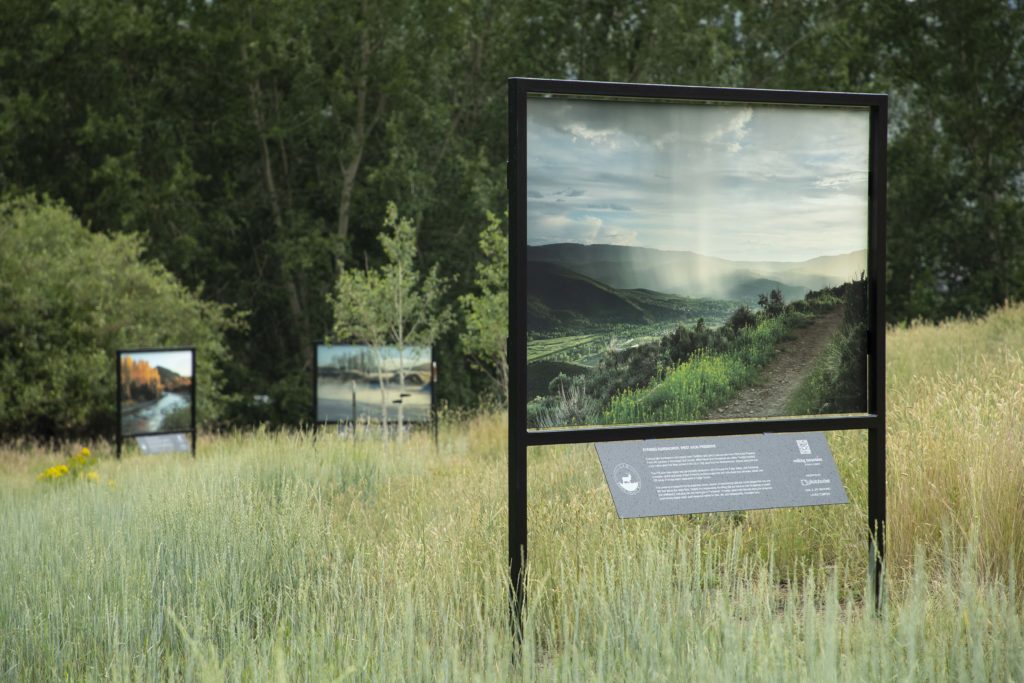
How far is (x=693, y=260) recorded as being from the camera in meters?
4.85

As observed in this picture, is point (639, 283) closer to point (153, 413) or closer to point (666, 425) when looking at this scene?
point (666, 425)

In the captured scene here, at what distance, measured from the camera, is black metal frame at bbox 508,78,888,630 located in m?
4.45

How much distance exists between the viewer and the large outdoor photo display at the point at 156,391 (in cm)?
1329

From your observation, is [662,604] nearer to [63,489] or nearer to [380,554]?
[380,554]

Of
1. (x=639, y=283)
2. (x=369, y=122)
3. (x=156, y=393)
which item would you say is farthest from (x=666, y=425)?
(x=369, y=122)

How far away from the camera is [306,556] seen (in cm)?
543

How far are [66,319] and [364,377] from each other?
4873mm

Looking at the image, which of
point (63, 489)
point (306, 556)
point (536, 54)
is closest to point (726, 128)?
point (306, 556)

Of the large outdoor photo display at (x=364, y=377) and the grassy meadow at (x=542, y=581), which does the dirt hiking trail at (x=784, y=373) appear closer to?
the grassy meadow at (x=542, y=581)

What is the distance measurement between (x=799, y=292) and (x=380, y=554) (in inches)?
88.3

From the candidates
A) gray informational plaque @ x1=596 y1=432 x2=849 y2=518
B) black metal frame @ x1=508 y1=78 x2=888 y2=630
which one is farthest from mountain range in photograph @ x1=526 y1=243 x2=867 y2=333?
gray informational plaque @ x1=596 y1=432 x2=849 y2=518

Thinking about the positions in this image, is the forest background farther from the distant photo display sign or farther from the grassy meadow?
the grassy meadow

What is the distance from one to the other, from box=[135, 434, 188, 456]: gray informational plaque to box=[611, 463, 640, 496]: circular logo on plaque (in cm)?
969

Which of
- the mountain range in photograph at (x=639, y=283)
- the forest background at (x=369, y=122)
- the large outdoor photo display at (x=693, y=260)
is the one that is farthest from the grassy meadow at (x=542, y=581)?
the forest background at (x=369, y=122)
